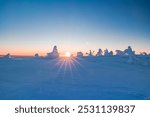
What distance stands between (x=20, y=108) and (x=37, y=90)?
113 inches

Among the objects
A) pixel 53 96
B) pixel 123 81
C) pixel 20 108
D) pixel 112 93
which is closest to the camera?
pixel 20 108

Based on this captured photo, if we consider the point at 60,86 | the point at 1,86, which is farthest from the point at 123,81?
the point at 1,86

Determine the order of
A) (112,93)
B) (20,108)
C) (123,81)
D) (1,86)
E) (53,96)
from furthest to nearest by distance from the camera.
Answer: (123,81), (1,86), (112,93), (53,96), (20,108)

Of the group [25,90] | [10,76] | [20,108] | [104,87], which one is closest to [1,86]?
[25,90]

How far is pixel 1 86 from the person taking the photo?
11.2 m

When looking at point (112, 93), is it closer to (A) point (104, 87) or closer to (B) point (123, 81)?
(A) point (104, 87)

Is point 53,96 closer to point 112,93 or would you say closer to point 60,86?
point 60,86

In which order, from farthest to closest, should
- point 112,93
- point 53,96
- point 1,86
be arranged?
point 1,86 < point 112,93 < point 53,96

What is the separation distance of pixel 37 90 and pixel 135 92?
15.9 feet

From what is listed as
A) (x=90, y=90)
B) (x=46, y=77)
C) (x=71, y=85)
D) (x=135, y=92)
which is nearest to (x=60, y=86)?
(x=71, y=85)

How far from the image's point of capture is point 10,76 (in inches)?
554

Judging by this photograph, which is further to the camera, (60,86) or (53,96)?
(60,86)

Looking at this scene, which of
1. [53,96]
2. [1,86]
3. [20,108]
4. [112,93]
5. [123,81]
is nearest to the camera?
[20,108]

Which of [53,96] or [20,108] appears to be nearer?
[20,108]
